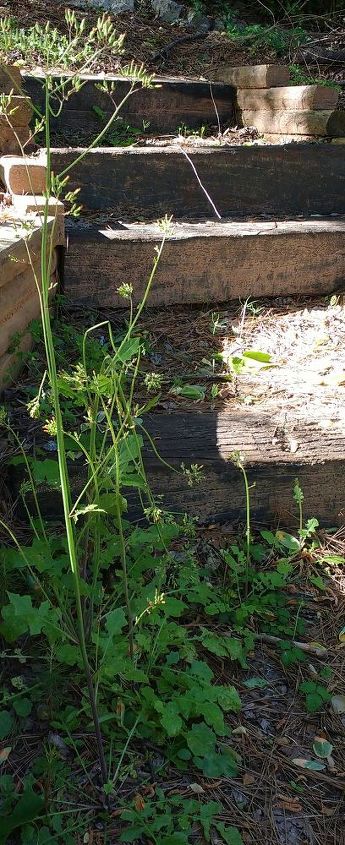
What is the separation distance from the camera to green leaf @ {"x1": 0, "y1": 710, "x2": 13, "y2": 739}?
1649 millimetres

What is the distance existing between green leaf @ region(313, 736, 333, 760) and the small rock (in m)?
5.96

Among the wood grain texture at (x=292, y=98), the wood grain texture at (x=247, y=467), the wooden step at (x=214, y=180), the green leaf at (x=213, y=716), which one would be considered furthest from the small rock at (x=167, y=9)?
the green leaf at (x=213, y=716)

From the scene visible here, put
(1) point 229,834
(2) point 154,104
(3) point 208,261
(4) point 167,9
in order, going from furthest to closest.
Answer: (4) point 167,9, (2) point 154,104, (3) point 208,261, (1) point 229,834

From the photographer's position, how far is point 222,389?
2742 mm

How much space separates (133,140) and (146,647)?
3172mm

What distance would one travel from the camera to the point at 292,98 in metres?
4.28

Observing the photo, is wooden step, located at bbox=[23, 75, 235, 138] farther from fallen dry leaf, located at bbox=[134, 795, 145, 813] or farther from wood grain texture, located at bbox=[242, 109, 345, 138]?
fallen dry leaf, located at bbox=[134, 795, 145, 813]

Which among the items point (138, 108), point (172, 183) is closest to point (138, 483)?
point (172, 183)

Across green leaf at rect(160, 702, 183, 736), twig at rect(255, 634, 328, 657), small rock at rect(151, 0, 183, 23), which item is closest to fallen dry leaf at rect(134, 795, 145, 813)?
green leaf at rect(160, 702, 183, 736)

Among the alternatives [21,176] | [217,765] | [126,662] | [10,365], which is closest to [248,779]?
[217,765]

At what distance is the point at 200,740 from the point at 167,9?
245 inches

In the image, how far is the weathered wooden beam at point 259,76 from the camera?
14.6 ft

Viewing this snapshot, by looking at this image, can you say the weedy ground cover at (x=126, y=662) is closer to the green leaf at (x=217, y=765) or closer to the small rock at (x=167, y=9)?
the green leaf at (x=217, y=765)

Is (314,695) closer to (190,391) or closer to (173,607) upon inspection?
(173,607)
